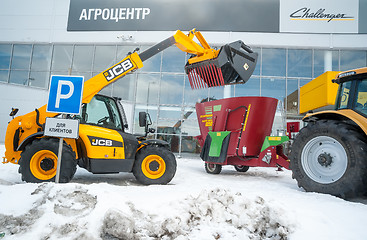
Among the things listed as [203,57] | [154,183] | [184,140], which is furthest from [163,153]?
[184,140]

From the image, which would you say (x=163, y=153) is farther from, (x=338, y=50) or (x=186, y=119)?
(x=338, y=50)

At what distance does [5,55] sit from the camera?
1485 cm

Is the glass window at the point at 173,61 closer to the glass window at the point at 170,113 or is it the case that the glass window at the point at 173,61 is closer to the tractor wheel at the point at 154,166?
the glass window at the point at 170,113

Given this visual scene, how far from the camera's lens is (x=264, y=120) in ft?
21.1

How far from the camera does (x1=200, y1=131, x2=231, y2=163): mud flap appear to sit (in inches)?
259

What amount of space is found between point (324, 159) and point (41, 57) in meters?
15.2

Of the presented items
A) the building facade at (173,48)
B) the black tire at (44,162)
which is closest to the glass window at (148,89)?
the building facade at (173,48)

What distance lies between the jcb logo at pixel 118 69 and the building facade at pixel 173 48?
8039 mm

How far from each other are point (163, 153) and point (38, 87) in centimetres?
1197

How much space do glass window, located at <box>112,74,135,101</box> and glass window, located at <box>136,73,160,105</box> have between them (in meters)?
0.33

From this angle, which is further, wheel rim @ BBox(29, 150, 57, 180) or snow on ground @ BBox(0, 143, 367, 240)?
wheel rim @ BBox(29, 150, 57, 180)

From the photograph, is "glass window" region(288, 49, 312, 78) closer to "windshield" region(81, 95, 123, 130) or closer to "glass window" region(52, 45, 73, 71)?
"windshield" region(81, 95, 123, 130)

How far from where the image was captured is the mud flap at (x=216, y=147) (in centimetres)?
658

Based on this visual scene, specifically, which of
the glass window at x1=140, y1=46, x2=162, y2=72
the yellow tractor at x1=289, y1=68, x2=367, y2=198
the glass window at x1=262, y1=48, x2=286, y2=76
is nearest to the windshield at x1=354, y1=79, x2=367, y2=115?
the yellow tractor at x1=289, y1=68, x2=367, y2=198
